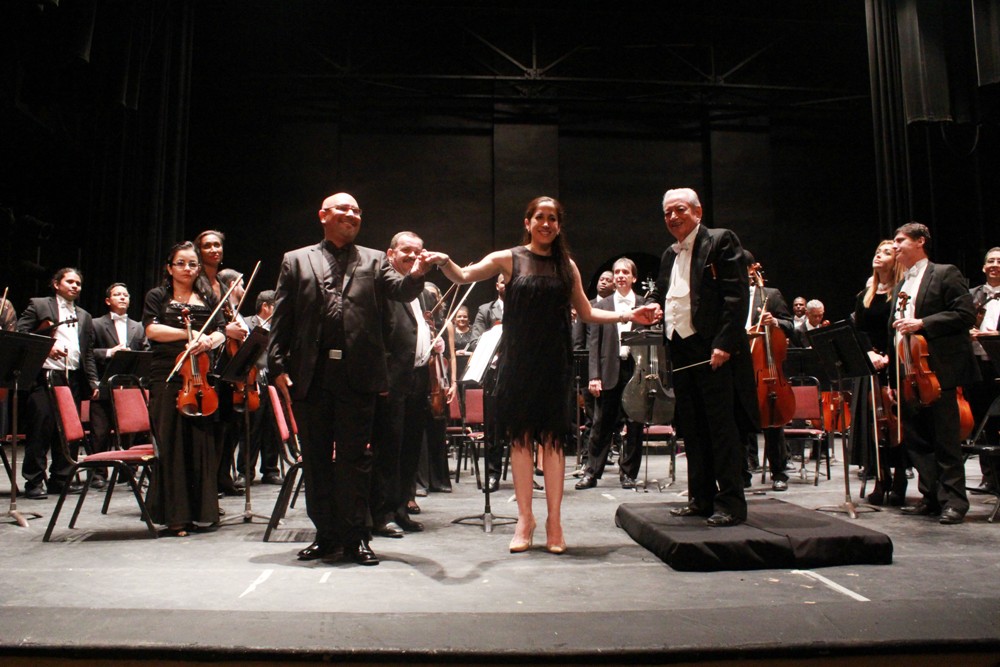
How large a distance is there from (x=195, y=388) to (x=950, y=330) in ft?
13.0

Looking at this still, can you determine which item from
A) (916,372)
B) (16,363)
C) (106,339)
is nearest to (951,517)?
(916,372)

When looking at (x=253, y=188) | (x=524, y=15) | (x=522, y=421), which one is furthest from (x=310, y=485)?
(x=524, y=15)

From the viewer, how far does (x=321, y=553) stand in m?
3.31

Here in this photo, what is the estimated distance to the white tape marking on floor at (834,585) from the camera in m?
2.68

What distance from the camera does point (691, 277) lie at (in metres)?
3.71

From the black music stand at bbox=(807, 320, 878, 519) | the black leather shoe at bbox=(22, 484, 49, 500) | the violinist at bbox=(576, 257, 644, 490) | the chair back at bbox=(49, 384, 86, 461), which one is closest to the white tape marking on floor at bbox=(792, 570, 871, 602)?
the black music stand at bbox=(807, 320, 878, 519)

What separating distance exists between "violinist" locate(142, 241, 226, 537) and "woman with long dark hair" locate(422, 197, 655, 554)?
1.56 meters

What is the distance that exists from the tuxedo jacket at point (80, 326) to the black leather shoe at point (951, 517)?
228 inches

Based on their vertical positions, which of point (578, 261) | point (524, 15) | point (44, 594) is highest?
point (524, 15)

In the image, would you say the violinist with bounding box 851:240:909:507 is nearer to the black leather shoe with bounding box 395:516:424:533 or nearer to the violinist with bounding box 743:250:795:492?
the violinist with bounding box 743:250:795:492

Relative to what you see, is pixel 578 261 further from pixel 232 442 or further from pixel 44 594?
pixel 44 594

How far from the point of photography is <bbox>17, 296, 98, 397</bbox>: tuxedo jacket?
19.4 ft

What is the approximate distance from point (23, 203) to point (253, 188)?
296 cm

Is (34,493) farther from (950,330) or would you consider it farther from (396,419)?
(950,330)
